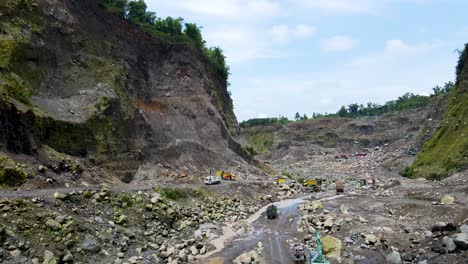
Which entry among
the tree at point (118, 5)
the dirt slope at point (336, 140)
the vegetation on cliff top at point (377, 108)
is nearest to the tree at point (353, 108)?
the vegetation on cliff top at point (377, 108)

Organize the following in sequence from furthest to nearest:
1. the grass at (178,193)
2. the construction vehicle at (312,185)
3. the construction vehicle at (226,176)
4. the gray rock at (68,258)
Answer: the construction vehicle at (312,185) < the construction vehicle at (226,176) < the grass at (178,193) < the gray rock at (68,258)

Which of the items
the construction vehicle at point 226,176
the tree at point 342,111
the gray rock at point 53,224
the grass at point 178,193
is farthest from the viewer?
the tree at point 342,111

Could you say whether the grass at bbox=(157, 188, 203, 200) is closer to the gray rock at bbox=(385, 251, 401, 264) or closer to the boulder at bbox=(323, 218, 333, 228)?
the boulder at bbox=(323, 218, 333, 228)

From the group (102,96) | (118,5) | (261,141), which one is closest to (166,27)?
(118,5)

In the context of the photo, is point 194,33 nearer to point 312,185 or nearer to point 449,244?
point 312,185

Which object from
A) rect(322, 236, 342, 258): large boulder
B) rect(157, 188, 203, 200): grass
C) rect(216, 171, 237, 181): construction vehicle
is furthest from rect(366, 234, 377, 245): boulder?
rect(216, 171, 237, 181): construction vehicle

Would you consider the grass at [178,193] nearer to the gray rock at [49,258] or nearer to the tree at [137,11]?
the gray rock at [49,258]

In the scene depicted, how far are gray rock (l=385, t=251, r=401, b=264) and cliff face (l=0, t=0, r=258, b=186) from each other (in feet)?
79.3

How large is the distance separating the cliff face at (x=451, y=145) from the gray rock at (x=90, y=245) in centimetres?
3656

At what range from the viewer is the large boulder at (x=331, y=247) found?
2266cm

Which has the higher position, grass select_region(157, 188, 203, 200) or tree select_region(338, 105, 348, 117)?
tree select_region(338, 105, 348, 117)

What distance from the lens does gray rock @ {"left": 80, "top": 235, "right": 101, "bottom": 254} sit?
20.3 meters

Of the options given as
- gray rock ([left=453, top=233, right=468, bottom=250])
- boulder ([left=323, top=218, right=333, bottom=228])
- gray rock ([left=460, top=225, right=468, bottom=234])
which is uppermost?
gray rock ([left=460, top=225, right=468, bottom=234])

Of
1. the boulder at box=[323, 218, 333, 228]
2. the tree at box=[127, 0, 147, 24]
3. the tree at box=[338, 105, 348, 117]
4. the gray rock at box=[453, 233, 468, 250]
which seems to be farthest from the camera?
the tree at box=[338, 105, 348, 117]
